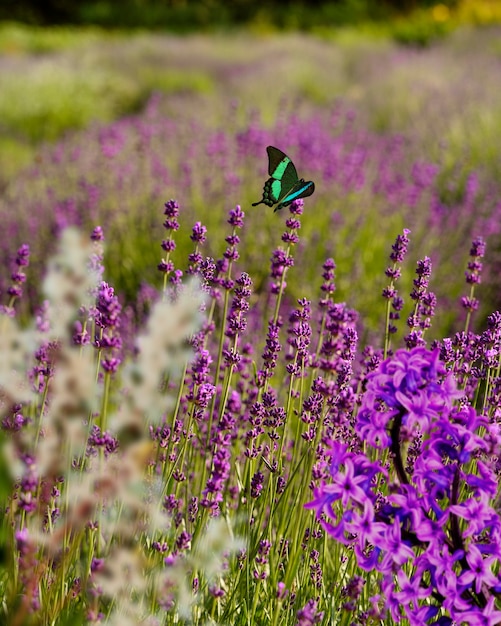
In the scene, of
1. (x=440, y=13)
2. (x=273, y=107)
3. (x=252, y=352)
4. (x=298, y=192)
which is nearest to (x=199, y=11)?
(x=440, y=13)

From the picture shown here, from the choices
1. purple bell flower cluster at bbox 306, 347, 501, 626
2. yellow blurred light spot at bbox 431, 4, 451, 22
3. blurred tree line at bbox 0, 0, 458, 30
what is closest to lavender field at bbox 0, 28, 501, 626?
purple bell flower cluster at bbox 306, 347, 501, 626

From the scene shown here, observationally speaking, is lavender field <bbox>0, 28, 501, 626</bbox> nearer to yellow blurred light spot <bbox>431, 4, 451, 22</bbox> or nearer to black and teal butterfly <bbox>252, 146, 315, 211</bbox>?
black and teal butterfly <bbox>252, 146, 315, 211</bbox>

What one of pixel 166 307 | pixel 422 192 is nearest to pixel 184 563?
pixel 166 307

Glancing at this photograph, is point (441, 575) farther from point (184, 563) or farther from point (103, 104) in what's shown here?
point (103, 104)

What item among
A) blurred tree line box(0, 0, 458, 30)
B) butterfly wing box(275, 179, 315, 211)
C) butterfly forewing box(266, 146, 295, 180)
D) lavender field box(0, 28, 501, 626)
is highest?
blurred tree line box(0, 0, 458, 30)

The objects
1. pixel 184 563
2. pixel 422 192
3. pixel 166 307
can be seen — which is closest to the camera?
pixel 166 307
